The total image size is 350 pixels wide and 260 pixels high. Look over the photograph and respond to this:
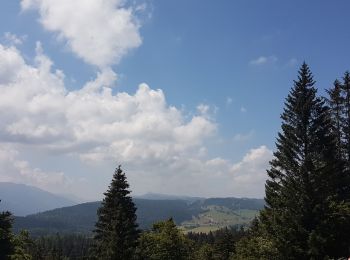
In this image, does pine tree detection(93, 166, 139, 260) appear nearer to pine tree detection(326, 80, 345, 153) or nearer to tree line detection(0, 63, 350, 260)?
tree line detection(0, 63, 350, 260)

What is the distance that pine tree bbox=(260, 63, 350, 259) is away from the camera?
35.8 metres

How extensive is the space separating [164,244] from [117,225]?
12047 millimetres

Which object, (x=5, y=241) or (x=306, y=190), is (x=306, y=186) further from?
(x=5, y=241)

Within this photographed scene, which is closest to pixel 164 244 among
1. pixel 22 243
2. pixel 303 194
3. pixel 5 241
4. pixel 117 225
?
pixel 117 225

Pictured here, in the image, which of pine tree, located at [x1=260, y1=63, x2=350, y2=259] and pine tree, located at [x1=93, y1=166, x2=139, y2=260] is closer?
pine tree, located at [x1=260, y1=63, x2=350, y2=259]

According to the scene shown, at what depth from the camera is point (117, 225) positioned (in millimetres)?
47562

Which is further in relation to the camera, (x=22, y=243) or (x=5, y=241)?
(x=22, y=243)

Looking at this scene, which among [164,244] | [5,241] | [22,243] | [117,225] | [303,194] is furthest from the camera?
[164,244]

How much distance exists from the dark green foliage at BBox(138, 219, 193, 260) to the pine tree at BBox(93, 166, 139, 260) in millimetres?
9063

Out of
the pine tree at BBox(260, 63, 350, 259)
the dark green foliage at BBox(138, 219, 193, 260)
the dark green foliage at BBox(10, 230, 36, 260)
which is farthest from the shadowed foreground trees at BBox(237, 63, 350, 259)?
the dark green foliage at BBox(10, 230, 36, 260)

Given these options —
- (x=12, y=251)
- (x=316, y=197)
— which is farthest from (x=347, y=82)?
(x=12, y=251)

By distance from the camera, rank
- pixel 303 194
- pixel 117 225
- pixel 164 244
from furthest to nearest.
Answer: pixel 164 244 → pixel 117 225 → pixel 303 194

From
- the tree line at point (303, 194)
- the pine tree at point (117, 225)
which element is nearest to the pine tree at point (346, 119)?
the tree line at point (303, 194)

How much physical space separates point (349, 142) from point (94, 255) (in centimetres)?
3017
